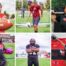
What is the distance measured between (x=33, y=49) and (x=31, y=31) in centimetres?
11

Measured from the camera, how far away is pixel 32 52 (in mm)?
2074

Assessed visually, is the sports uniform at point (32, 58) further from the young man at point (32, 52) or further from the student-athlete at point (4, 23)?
the student-athlete at point (4, 23)

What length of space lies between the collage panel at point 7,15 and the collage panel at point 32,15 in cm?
3

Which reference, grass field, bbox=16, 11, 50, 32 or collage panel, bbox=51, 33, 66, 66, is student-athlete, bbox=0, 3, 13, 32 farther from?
collage panel, bbox=51, 33, 66, 66

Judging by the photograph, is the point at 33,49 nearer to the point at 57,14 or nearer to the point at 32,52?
the point at 32,52

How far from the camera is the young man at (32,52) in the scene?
2.07 m

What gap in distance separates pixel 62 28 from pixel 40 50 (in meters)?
0.19

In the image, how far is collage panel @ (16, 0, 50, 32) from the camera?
6.75 ft

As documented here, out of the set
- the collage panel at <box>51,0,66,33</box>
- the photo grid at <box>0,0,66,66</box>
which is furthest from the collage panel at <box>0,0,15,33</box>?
the collage panel at <box>51,0,66,33</box>

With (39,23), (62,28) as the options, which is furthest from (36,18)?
(62,28)

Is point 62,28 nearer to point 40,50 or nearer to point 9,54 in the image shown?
point 40,50

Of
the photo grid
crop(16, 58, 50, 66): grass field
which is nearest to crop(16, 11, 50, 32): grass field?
the photo grid

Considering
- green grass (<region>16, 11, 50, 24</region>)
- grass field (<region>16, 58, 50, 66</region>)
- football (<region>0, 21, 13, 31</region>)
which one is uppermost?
green grass (<region>16, 11, 50, 24</region>)

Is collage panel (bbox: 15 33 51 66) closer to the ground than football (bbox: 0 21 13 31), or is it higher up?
closer to the ground
